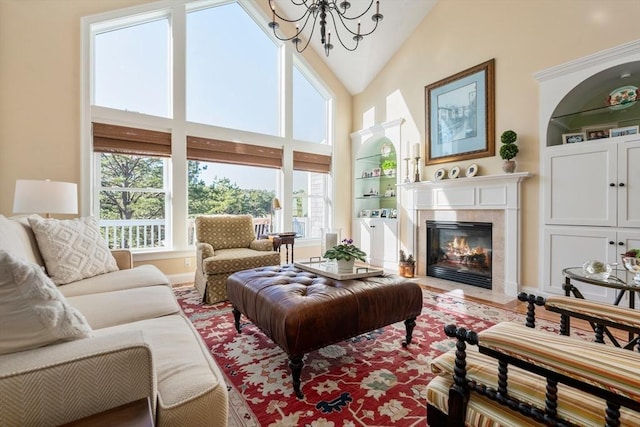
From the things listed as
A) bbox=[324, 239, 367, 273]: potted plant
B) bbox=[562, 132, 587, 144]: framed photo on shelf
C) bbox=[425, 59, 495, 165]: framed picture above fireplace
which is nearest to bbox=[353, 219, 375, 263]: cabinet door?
bbox=[425, 59, 495, 165]: framed picture above fireplace

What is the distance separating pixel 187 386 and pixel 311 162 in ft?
15.5

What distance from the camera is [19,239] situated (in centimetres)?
185

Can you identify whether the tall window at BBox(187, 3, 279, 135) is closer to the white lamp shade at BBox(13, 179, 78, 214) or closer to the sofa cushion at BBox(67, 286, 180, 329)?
the white lamp shade at BBox(13, 179, 78, 214)

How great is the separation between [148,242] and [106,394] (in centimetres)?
364

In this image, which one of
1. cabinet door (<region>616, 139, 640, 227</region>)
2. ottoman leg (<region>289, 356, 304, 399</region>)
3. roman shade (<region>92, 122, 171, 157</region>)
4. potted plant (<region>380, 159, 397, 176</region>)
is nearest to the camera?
ottoman leg (<region>289, 356, 304, 399</region>)

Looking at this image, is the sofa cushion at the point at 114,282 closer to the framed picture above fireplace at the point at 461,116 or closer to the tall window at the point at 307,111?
the tall window at the point at 307,111

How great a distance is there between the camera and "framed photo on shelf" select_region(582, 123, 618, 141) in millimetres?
2969

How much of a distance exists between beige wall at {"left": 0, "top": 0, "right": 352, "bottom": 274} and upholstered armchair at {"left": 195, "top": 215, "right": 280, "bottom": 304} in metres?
1.63

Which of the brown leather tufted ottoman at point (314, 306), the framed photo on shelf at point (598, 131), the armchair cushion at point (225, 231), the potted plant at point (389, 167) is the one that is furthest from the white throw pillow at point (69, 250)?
the framed photo on shelf at point (598, 131)

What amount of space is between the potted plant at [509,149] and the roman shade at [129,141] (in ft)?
13.9

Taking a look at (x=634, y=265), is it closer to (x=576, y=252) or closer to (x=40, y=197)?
(x=576, y=252)

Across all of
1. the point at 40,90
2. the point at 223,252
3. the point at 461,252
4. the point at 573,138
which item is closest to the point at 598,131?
the point at 573,138

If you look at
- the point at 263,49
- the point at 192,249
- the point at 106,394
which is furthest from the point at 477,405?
the point at 263,49

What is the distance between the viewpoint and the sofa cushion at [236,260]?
3.07 meters
